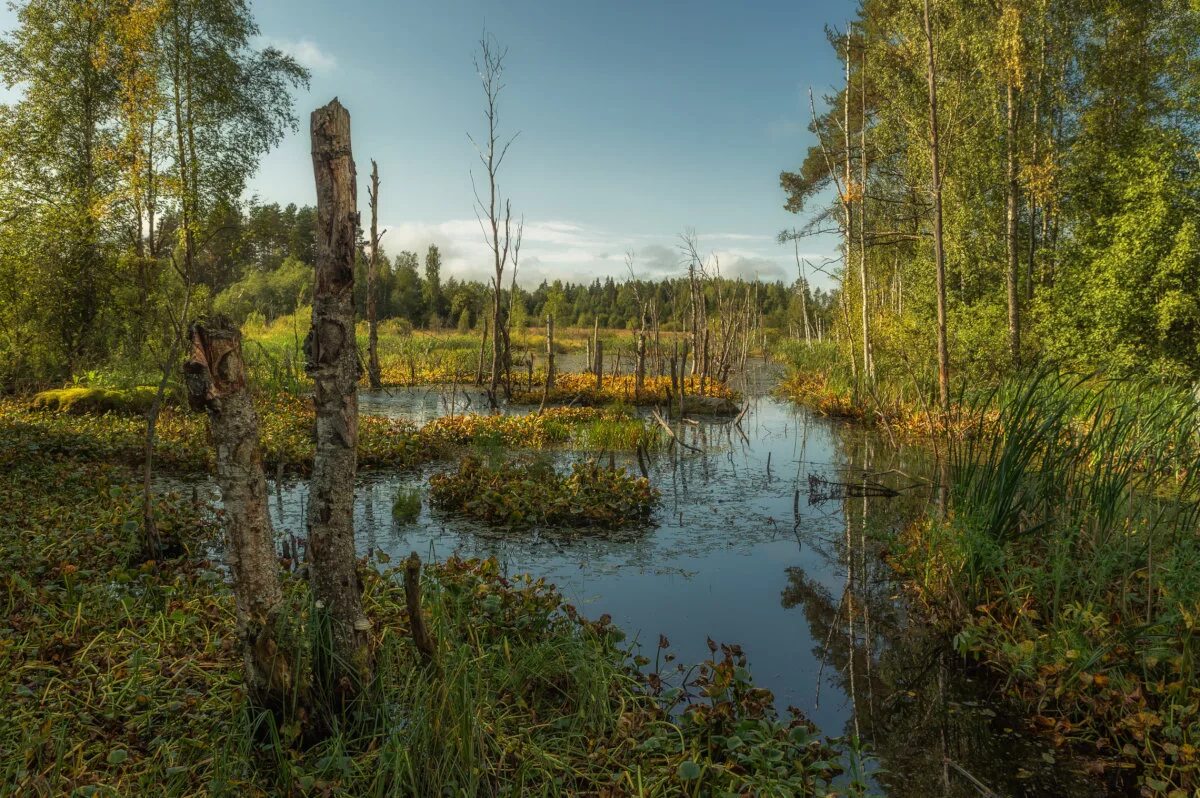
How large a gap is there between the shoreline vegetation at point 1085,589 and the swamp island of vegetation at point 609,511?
36mm

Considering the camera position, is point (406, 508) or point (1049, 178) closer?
point (406, 508)

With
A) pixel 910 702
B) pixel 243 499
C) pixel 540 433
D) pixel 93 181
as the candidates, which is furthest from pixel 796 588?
pixel 93 181

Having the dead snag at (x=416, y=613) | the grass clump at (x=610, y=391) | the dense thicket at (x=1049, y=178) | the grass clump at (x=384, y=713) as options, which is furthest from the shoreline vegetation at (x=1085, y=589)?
the grass clump at (x=610, y=391)

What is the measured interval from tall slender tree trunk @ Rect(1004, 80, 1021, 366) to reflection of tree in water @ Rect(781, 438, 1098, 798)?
36.4 feet

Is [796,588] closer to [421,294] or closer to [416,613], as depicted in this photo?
[416,613]

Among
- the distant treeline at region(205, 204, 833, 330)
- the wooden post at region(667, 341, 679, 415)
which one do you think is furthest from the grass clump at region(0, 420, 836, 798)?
the distant treeline at region(205, 204, 833, 330)

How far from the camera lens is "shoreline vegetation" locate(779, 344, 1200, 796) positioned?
325cm

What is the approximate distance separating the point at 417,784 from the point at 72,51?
18.0 metres

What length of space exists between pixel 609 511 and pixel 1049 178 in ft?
40.7

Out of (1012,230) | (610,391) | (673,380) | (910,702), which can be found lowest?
(910,702)

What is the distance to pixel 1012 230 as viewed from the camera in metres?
15.0

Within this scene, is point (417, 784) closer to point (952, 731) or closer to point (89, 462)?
point (952, 731)

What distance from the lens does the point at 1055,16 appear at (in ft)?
52.9

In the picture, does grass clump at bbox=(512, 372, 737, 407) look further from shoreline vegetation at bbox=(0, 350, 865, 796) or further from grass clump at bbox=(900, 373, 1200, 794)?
shoreline vegetation at bbox=(0, 350, 865, 796)
